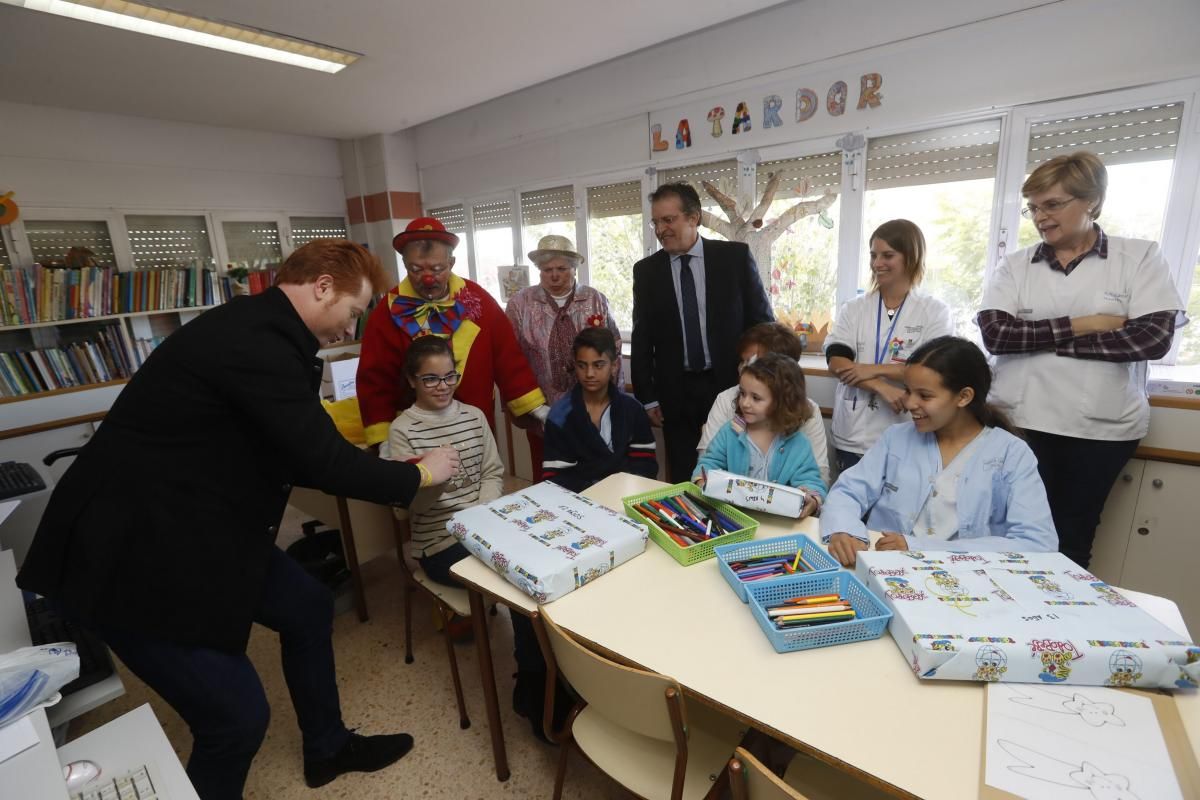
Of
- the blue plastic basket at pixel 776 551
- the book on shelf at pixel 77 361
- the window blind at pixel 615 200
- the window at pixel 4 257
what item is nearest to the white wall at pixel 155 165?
the window at pixel 4 257

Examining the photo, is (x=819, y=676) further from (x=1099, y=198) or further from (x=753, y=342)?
(x=1099, y=198)

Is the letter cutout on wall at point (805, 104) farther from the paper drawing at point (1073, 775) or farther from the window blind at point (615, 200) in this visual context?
the paper drawing at point (1073, 775)

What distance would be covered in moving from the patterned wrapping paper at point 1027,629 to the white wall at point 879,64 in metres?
2.12

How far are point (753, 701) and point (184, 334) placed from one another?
1.34 meters

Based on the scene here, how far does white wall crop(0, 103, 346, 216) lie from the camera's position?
344cm

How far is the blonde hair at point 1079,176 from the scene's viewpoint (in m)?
1.65

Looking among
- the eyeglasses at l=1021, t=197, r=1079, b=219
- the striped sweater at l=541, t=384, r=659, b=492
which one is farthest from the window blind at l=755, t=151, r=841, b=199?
the striped sweater at l=541, t=384, r=659, b=492

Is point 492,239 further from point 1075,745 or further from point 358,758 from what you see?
point 1075,745

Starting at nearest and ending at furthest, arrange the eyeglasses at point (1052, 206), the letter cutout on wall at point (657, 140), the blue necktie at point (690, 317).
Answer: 1. the eyeglasses at point (1052, 206)
2. the blue necktie at point (690, 317)
3. the letter cutout on wall at point (657, 140)

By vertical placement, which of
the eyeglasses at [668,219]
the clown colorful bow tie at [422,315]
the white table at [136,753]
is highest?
the eyeglasses at [668,219]

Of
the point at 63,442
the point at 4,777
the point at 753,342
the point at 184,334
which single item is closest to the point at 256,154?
the point at 63,442

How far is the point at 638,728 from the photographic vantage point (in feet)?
3.36

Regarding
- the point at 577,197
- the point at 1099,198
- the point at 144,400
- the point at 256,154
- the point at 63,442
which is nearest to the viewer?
the point at 144,400

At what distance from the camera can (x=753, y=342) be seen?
2.14 metres
